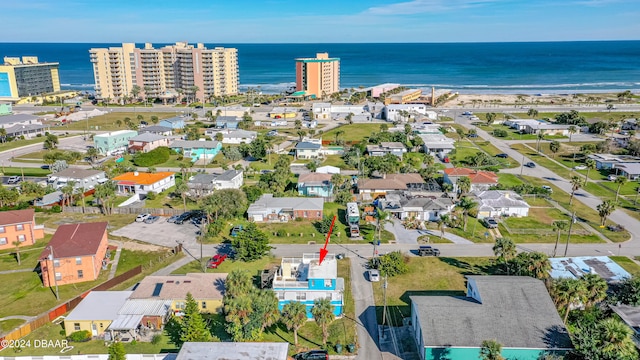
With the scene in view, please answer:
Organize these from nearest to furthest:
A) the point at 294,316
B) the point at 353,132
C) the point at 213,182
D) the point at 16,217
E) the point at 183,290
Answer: the point at 294,316 → the point at 183,290 → the point at 16,217 → the point at 213,182 → the point at 353,132

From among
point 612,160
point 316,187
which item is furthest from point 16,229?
Answer: point 612,160

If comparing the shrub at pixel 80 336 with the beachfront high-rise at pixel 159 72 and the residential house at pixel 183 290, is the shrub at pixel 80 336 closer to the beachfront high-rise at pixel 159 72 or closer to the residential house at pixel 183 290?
the residential house at pixel 183 290

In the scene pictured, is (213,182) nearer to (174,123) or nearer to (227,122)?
(227,122)

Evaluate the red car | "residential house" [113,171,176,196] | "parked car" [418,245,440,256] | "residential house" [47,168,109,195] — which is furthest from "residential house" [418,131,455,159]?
"residential house" [47,168,109,195]

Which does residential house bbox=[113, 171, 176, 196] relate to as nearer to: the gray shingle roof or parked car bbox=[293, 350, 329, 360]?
parked car bbox=[293, 350, 329, 360]

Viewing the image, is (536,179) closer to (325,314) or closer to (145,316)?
(325,314)
